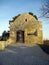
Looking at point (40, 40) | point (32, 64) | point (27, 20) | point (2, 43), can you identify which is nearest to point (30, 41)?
point (40, 40)

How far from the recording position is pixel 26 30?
34.1 m

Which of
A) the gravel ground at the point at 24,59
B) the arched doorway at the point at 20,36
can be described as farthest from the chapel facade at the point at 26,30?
the gravel ground at the point at 24,59

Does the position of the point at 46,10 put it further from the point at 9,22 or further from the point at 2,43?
the point at 9,22

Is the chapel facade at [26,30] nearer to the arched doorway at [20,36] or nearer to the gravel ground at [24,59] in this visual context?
the arched doorway at [20,36]

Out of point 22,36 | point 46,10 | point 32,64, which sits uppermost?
point 46,10

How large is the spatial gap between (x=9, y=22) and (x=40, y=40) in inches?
267

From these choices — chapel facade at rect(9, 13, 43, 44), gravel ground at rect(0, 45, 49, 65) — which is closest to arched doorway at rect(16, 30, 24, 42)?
chapel facade at rect(9, 13, 43, 44)

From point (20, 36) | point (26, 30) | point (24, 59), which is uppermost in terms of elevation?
point (26, 30)

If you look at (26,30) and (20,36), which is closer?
(26,30)

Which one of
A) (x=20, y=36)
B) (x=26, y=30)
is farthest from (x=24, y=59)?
(x=20, y=36)

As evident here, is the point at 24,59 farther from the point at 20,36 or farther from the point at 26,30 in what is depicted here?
the point at 20,36

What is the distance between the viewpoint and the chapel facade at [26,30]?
33.9 m

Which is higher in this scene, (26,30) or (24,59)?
(26,30)

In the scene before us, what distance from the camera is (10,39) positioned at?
111 ft
